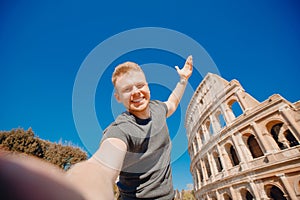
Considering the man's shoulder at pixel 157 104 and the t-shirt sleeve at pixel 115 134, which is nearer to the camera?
the t-shirt sleeve at pixel 115 134

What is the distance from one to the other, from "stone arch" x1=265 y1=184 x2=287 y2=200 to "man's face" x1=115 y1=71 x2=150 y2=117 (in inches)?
594

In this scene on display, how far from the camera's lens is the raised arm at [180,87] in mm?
2402

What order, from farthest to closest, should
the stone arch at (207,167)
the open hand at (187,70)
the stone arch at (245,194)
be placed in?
the stone arch at (207,167) < the stone arch at (245,194) < the open hand at (187,70)

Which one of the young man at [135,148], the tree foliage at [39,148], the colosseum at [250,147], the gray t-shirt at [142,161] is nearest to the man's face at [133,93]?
the young man at [135,148]

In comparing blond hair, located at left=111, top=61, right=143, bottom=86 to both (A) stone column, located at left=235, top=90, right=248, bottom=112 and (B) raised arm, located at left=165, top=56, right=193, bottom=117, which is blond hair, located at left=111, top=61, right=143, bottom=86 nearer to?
(B) raised arm, located at left=165, top=56, right=193, bottom=117

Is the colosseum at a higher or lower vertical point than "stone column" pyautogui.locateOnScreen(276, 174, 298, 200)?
higher

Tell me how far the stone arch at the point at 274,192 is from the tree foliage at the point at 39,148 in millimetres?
20400

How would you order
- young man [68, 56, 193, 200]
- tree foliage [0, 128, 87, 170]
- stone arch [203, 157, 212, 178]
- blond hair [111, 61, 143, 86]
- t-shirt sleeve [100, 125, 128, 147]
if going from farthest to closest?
1. stone arch [203, 157, 212, 178]
2. tree foliage [0, 128, 87, 170]
3. blond hair [111, 61, 143, 86]
4. t-shirt sleeve [100, 125, 128, 147]
5. young man [68, 56, 193, 200]

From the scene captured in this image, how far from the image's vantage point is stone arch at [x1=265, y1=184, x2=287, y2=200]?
39.0ft

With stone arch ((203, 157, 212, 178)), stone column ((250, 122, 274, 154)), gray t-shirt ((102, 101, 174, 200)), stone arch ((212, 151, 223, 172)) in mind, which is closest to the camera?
gray t-shirt ((102, 101, 174, 200))

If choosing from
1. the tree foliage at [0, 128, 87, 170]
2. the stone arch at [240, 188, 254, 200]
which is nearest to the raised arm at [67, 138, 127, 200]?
the stone arch at [240, 188, 254, 200]

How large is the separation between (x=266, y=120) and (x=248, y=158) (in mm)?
3551

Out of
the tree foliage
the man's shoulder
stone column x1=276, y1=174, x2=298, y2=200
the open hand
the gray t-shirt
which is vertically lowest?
the gray t-shirt

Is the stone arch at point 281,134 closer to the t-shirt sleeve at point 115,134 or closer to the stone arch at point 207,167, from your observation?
the stone arch at point 207,167
